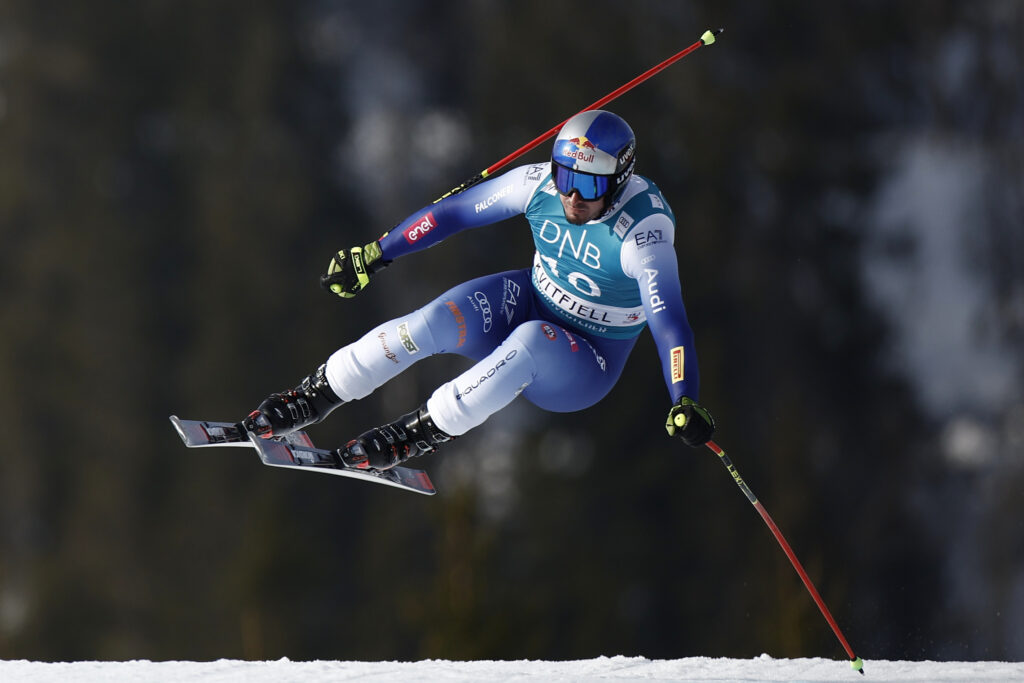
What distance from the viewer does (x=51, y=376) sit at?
2497cm

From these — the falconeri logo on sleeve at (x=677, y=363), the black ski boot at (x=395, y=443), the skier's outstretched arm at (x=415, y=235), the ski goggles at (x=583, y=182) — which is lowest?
the falconeri logo on sleeve at (x=677, y=363)

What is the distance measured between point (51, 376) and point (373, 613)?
9049 millimetres

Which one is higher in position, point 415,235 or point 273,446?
point 415,235

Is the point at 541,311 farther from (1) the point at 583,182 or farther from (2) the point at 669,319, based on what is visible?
(2) the point at 669,319

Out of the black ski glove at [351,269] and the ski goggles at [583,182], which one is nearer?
the ski goggles at [583,182]

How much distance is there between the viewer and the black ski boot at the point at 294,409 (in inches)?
169

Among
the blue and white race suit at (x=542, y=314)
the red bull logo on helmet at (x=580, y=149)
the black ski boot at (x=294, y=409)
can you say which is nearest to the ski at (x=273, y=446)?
the black ski boot at (x=294, y=409)

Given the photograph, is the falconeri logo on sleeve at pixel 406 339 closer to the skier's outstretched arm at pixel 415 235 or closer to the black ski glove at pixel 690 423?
the skier's outstretched arm at pixel 415 235

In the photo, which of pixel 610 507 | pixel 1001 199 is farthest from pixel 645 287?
pixel 1001 199

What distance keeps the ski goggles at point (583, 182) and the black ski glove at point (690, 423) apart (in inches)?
32.9

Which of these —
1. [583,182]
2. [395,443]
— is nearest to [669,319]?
[583,182]

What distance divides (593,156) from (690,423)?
1.04 m

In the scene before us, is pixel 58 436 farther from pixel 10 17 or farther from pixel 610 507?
pixel 610 507

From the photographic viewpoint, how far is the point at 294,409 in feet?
14.1
